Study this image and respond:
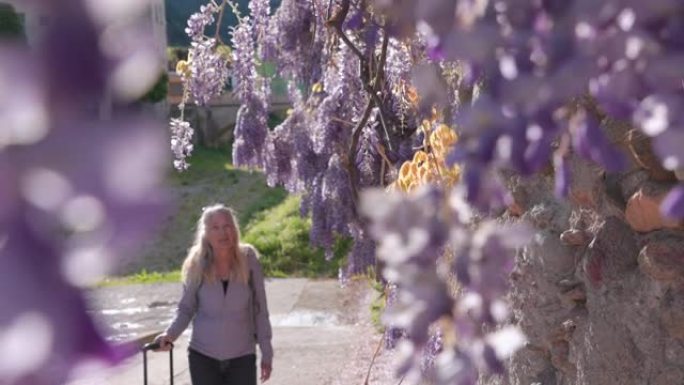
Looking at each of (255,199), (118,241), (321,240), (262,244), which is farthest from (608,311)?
(255,199)

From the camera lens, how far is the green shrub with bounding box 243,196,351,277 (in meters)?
11.5

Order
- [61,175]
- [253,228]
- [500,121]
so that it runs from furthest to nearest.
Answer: [253,228], [500,121], [61,175]

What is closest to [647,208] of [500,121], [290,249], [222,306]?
[500,121]

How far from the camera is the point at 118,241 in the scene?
21.9 inches

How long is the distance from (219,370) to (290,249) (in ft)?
25.6

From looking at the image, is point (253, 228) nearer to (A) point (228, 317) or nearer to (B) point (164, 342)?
(B) point (164, 342)

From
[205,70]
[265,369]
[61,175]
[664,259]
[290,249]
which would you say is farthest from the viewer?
[290,249]

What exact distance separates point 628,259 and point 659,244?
12 centimetres

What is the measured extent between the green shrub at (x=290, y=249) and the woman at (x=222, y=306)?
6360 mm

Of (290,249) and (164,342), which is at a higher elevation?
(164,342)

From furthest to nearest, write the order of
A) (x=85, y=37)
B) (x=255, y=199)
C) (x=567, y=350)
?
(x=255, y=199) → (x=567, y=350) → (x=85, y=37)

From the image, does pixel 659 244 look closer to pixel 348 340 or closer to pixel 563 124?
pixel 563 124

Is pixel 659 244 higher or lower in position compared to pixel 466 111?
lower

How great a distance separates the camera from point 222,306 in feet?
13.9
